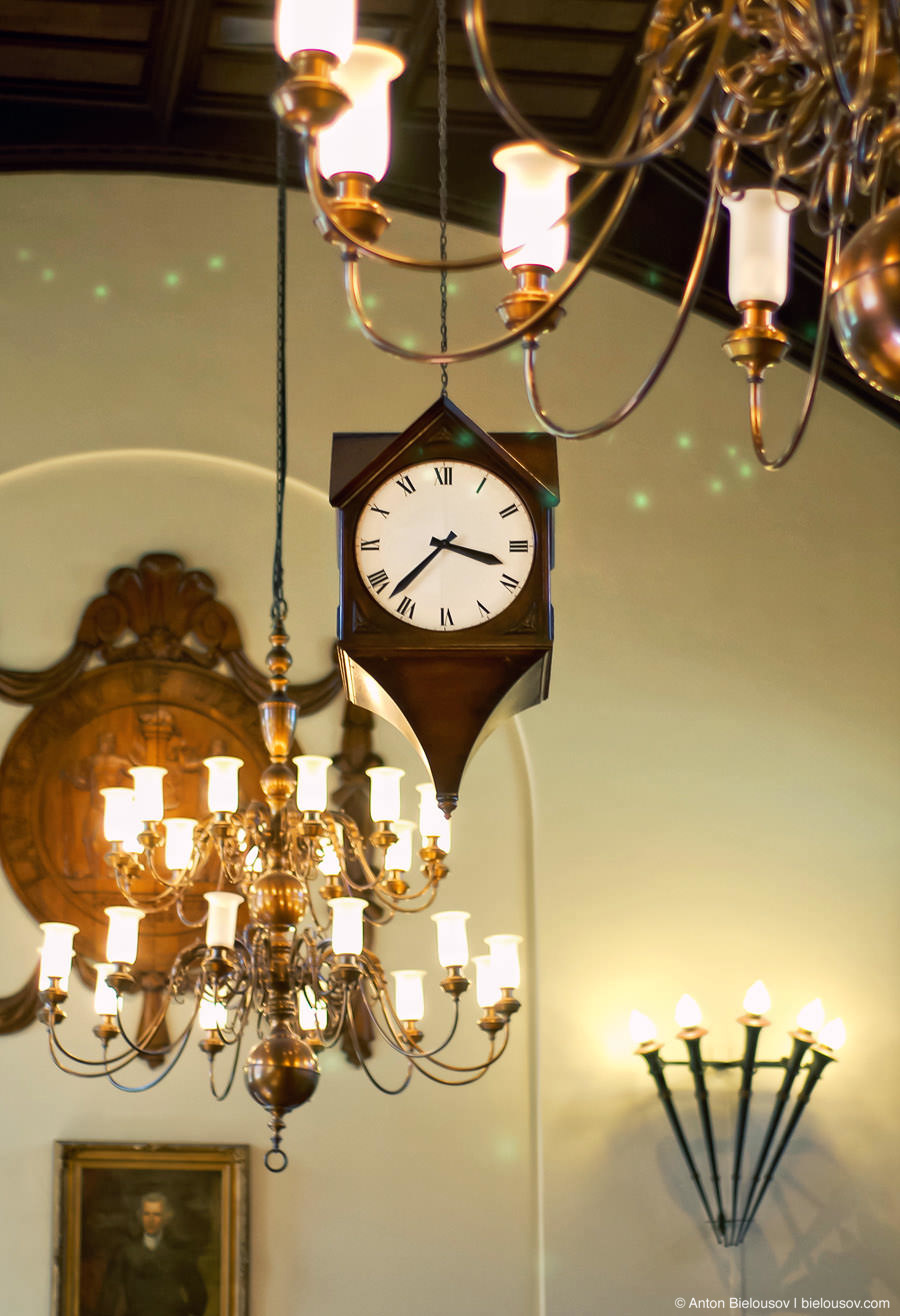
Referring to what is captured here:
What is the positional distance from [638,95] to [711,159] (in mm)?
406

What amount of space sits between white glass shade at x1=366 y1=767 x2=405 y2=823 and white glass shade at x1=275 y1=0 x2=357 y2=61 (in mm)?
3063

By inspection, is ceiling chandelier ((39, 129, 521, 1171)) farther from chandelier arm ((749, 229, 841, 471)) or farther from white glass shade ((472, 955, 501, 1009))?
chandelier arm ((749, 229, 841, 471))

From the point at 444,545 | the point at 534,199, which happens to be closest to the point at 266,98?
the point at 444,545

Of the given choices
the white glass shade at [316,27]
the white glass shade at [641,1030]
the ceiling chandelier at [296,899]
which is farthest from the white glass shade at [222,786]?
the white glass shade at [316,27]

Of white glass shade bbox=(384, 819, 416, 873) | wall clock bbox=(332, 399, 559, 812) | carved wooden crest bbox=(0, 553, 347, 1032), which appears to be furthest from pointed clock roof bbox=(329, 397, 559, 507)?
carved wooden crest bbox=(0, 553, 347, 1032)

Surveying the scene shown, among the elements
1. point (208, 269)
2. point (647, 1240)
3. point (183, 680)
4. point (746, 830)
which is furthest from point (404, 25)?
point (647, 1240)

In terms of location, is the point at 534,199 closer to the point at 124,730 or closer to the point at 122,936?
the point at 122,936

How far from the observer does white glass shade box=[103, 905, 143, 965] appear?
477 centimetres

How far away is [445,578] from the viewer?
2.93 m

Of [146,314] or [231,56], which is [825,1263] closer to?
[146,314]

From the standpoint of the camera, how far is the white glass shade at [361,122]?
232 centimetres

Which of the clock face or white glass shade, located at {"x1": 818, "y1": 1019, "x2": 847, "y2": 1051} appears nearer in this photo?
the clock face

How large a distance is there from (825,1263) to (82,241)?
15.3 feet

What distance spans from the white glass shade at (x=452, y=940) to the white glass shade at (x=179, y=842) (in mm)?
788
